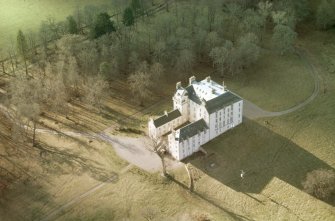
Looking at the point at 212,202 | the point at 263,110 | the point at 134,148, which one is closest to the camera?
the point at 212,202

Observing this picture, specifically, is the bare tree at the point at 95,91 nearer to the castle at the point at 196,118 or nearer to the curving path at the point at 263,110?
the castle at the point at 196,118

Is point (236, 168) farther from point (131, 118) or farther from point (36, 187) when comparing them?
point (36, 187)

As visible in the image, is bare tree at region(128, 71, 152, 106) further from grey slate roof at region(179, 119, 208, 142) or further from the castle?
grey slate roof at region(179, 119, 208, 142)

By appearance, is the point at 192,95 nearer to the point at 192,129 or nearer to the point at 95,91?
the point at 192,129

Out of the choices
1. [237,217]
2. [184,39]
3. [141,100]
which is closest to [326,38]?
[184,39]

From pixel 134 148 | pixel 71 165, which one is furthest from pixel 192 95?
pixel 71 165

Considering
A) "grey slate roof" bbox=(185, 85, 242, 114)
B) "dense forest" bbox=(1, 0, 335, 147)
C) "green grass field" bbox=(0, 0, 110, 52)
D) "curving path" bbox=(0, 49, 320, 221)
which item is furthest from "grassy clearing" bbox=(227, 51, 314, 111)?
"green grass field" bbox=(0, 0, 110, 52)
